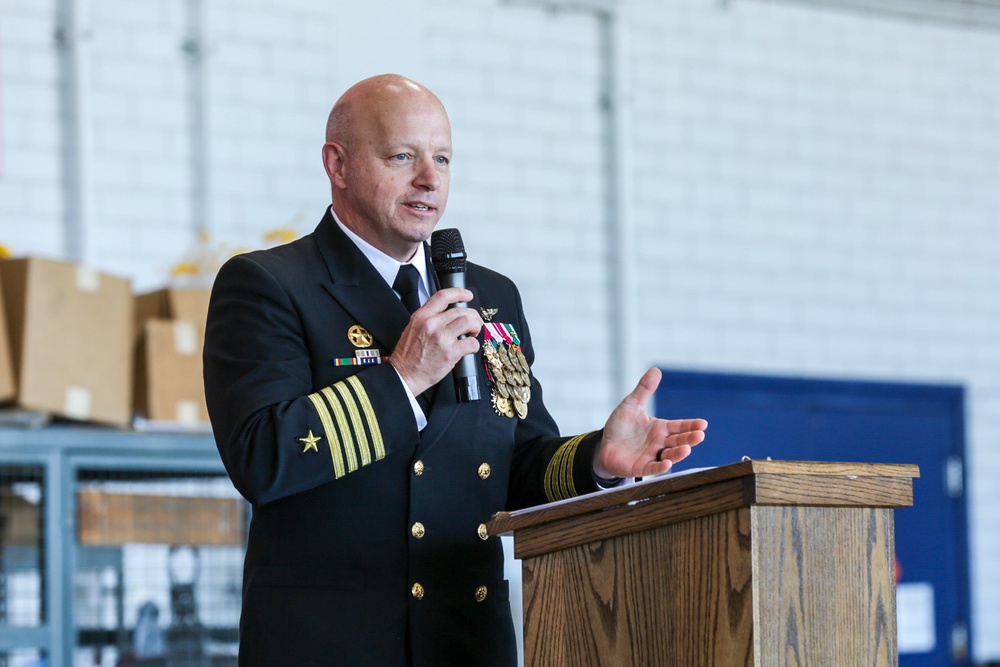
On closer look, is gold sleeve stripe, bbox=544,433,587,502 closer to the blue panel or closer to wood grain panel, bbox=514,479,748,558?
wood grain panel, bbox=514,479,748,558

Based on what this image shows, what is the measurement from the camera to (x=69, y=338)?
4.03 metres

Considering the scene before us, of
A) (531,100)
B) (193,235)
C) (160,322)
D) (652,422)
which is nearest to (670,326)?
(531,100)

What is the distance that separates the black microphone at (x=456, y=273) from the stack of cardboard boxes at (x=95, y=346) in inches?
86.0

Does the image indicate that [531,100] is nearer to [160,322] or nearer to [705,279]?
[705,279]

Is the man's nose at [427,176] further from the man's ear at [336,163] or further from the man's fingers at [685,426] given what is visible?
the man's fingers at [685,426]

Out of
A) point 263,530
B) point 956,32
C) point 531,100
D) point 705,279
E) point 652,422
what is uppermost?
point 956,32

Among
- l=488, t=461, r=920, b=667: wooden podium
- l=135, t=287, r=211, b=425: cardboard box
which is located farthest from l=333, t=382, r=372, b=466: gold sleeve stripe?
l=135, t=287, r=211, b=425: cardboard box

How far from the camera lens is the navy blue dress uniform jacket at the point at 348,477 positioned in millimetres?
1877

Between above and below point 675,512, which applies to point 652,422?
above

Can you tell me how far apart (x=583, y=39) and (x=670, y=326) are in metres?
1.25

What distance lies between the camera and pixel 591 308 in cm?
599

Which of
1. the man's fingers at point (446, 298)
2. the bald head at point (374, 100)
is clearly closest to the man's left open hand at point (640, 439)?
the man's fingers at point (446, 298)

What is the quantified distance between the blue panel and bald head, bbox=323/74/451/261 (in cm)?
404

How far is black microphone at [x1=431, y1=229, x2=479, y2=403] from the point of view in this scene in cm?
197
